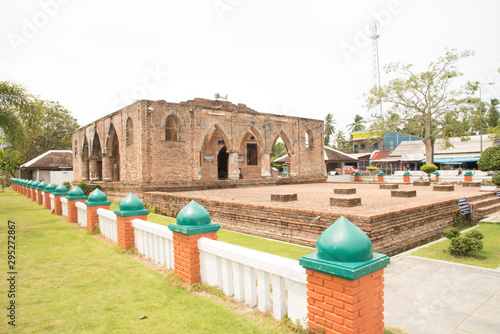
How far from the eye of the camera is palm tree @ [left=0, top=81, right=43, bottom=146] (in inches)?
424

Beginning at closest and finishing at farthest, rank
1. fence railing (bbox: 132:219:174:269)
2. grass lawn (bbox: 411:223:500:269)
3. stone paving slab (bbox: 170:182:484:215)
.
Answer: fence railing (bbox: 132:219:174:269) < grass lawn (bbox: 411:223:500:269) < stone paving slab (bbox: 170:182:484:215)

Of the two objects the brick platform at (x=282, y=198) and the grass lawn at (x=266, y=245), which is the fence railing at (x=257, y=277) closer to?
the grass lawn at (x=266, y=245)

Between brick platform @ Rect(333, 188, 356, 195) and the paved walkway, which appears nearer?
the paved walkway

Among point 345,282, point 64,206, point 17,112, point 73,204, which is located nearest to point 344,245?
point 345,282

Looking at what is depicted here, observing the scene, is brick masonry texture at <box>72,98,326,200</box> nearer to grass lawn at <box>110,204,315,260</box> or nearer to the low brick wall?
the low brick wall

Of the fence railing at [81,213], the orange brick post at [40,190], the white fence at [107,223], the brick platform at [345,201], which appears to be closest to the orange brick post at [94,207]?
the white fence at [107,223]

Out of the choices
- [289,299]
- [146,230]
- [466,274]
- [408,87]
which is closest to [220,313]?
[289,299]

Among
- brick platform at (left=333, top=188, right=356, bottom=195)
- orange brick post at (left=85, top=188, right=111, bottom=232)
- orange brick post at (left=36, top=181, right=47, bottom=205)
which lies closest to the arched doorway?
orange brick post at (left=36, top=181, right=47, bottom=205)

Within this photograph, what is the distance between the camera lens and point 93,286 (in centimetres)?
415

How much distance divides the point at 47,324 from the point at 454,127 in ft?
89.8

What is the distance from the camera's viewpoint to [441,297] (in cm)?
387

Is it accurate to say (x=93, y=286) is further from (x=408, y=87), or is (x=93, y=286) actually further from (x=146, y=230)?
(x=408, y=87)

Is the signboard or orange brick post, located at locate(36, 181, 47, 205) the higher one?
orange brick post, located at locate(36, 181, 47, 205)

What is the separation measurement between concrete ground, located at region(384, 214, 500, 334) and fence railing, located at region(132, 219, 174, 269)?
9.74 ft
